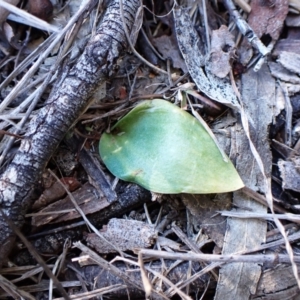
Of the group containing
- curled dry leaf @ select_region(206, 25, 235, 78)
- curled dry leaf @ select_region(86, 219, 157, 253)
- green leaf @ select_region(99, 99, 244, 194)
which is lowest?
curled dry leaf @ select_region(86, 219, 157, 253)

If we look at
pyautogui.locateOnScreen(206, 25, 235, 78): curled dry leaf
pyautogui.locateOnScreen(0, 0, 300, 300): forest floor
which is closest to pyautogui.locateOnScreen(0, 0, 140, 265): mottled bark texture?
pyautogui.locateOnScreen(0, 0, 300, 300): forest floor

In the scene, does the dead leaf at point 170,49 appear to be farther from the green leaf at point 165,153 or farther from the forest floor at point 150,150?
the green leaf at point 165,153

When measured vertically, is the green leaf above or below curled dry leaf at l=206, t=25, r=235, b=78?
below

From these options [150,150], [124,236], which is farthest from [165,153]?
[124,236]

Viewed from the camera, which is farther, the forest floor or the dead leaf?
the dead leaf

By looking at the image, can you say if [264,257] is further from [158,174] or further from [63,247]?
[63,247]

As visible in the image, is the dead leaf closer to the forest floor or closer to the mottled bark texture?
the forest floor

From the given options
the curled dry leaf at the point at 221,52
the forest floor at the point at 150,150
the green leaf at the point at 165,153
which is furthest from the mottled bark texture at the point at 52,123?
the curled dry leaf at the point at 221,52

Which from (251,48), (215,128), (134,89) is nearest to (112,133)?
(134,89)
